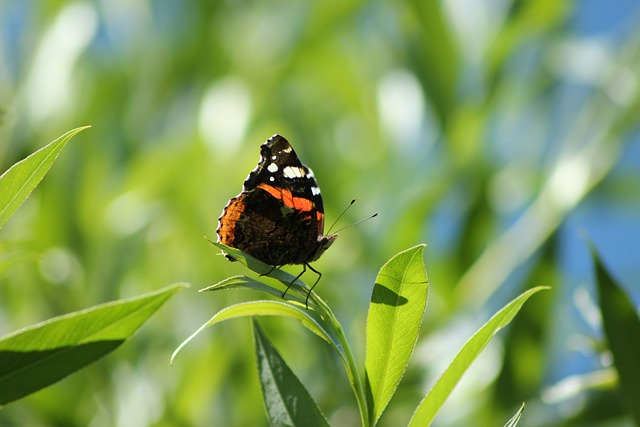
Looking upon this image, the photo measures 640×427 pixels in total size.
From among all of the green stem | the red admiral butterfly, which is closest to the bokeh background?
the red admiral butterfly

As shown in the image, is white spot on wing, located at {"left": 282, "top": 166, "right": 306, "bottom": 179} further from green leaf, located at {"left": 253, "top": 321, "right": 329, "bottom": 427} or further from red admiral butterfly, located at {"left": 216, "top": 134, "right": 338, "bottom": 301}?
green leaf, located at {"left": 253, "top": 321, "right": 329, "bottom": 427}

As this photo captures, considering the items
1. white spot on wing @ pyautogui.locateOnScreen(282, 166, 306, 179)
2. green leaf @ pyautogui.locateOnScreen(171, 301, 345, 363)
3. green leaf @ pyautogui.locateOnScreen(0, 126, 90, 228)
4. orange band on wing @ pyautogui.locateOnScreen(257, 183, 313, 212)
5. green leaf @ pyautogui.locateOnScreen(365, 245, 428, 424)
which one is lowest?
green leaf @ pyautogui.locateOnScreen(365, 245, 428, 424)

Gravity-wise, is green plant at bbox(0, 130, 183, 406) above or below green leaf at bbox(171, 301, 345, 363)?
above

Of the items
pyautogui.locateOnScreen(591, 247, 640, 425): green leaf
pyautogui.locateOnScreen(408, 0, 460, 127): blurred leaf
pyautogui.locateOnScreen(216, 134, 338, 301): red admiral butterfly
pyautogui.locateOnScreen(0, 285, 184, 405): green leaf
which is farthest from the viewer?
pyautogui.locateOnScreen(408, 0, 460, 127): blurred leaf

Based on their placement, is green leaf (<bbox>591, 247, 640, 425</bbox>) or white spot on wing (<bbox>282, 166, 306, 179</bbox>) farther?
white spot on wing (<bbox>282, 166, 306, 179</bbox>)

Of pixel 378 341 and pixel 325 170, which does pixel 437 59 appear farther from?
pixel 378 341

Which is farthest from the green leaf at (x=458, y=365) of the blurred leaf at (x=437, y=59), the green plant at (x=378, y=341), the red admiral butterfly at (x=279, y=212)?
the blurred leaf at (x=437, y=59)
